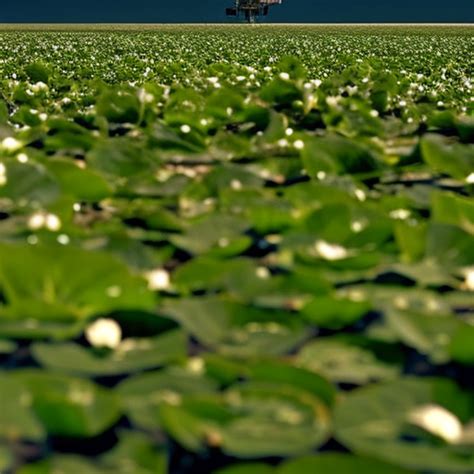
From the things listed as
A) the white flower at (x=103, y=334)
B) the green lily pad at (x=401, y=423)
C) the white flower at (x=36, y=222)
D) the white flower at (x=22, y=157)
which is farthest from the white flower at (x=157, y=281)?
the white flower at (x=22, y=157)

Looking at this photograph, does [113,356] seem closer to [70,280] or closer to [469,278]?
[70,280]

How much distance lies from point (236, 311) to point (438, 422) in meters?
0.37

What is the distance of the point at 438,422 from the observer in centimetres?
106

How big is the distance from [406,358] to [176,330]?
1.15ft

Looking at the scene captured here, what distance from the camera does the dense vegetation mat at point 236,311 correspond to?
40.6 inches

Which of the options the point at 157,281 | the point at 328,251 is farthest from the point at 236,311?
the point at 328,251

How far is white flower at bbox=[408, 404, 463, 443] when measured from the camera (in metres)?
1.05

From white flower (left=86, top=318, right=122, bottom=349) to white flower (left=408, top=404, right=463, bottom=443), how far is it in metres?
0.44

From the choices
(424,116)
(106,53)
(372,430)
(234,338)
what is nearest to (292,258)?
(234,338)

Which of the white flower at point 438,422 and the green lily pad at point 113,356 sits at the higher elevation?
the green lily pad at point 113,356

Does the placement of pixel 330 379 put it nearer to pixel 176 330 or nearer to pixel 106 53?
pixel 176 330

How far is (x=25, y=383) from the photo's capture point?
1.09 meters
